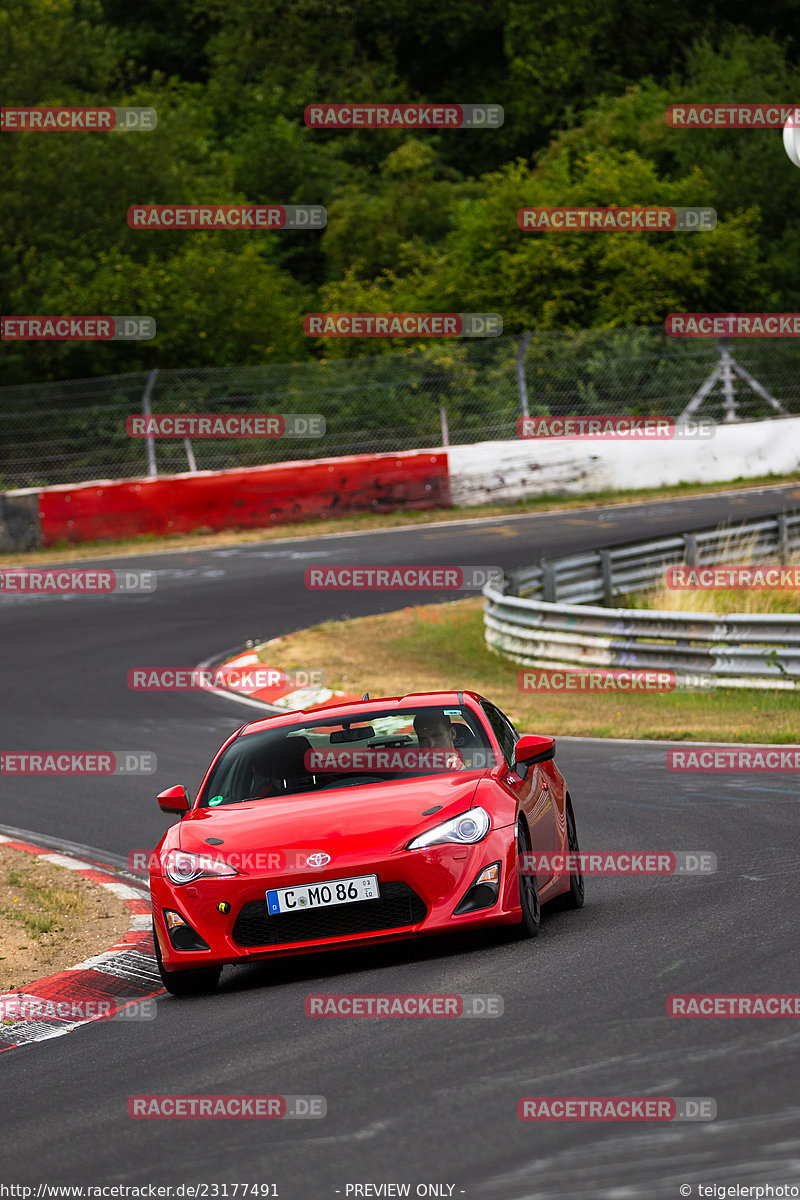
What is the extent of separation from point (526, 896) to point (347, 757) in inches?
53.3

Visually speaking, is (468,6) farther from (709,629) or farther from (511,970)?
(511,970)

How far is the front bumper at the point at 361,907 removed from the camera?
7078 millimetres

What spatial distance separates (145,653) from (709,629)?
7.46 metres

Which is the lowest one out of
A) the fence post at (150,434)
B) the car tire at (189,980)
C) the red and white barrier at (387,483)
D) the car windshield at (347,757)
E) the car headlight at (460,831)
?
the car tire at (189,980)

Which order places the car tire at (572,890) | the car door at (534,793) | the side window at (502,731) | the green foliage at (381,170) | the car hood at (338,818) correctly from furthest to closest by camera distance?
the green foliage at (381,170), the car tire at (572,890), the side window at (502,731), the car door at (534,793), the car hood at (338,818)

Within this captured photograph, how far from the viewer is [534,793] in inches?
316

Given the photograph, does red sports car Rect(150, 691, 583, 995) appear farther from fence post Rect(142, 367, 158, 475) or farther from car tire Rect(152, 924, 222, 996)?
fence post Rect(142, 367, 158, 475)

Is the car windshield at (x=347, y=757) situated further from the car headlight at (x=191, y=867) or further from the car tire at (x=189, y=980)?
the car tire at (x=189, y=980)

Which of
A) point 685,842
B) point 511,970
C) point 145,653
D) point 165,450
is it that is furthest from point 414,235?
point 511,970

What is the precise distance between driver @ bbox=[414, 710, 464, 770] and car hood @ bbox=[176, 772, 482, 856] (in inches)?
12.0

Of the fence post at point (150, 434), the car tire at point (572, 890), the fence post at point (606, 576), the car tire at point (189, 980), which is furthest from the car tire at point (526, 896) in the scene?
the fence post at point (150, 434)

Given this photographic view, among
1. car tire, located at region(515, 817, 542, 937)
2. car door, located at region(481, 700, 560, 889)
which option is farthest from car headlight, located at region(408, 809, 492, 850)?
car door, located at region(481, 700, 560, 889)

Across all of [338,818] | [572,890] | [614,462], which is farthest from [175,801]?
→ [614,462]

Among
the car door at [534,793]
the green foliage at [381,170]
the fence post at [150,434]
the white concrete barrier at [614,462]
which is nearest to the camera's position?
the car door at [534,793]
